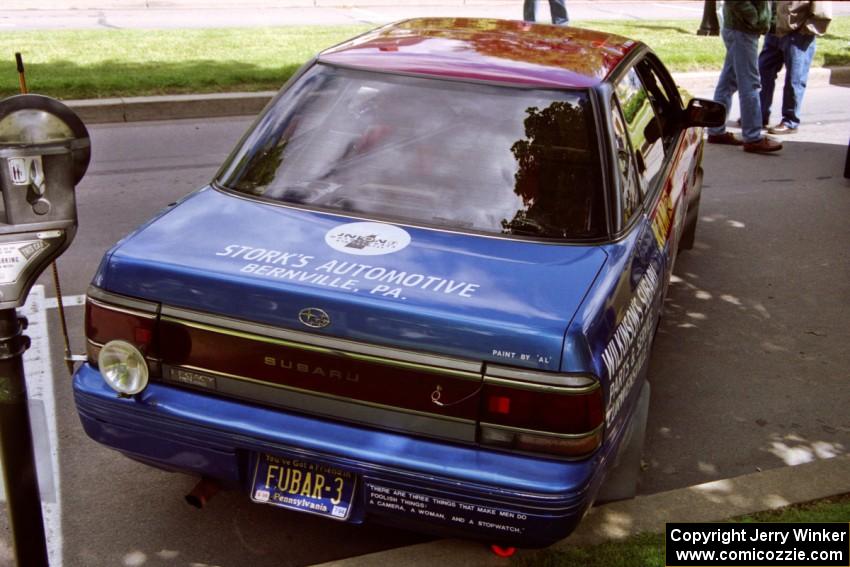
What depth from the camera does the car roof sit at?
3.96 metres

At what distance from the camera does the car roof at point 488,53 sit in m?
3.96

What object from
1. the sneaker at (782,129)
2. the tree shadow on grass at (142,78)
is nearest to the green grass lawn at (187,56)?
the tree shadow on grass at (142,78)

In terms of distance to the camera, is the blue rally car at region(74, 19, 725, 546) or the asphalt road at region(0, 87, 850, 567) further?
the asphalt road at region(0, 87, 850, 567)

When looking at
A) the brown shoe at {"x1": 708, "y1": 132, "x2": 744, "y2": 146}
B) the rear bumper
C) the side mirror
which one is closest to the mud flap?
the rear bumper

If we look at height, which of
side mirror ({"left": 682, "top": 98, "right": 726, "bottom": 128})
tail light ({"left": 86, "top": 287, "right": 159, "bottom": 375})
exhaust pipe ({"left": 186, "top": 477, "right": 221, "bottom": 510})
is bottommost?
exhaust pipe ({"left": 186, "top": 477, "right": 221, "bottom": 510})

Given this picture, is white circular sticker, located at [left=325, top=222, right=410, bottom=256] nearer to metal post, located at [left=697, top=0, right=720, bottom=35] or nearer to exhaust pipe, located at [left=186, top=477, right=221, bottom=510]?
exhaust pipe, located at [left=186, top=477, right=221, bottom=510]

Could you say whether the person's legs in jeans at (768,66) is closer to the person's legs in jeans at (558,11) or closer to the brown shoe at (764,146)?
the brown shoe at (764,146)

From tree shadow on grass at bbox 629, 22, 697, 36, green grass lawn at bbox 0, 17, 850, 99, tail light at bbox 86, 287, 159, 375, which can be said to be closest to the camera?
tail light at bbox 86, 287, 159, 375

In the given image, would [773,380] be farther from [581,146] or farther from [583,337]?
[583,337]

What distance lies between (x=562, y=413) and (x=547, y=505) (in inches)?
10.6

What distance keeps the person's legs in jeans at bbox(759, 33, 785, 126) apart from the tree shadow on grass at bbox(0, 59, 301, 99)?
4.98 metres

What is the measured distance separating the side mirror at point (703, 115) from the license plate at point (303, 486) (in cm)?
300

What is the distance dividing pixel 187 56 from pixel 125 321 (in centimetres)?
935

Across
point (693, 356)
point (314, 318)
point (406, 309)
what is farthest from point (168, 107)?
point (406, 309)
